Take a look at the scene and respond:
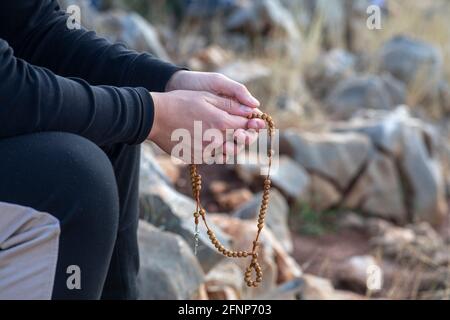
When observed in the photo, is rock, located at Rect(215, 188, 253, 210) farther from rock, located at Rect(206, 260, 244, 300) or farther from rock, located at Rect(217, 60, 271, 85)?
rock, located at Rect(217, 60, 271, 85)

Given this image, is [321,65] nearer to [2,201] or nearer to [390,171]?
[390,171]

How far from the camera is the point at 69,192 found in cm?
127

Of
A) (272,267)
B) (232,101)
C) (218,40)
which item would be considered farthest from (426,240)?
(218,40)

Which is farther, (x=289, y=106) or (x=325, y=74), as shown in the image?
(x=325, y=74)

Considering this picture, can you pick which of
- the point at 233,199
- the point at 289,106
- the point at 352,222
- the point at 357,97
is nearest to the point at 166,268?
Answer: the point at 233,199

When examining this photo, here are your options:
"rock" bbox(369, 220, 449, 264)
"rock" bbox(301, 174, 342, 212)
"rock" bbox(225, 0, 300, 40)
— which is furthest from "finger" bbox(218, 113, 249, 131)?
"rock" bbox(225, 0, 300, 40)

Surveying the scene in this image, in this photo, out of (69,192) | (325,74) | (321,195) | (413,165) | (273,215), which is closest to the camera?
(69,192)

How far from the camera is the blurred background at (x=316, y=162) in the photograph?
241 cm

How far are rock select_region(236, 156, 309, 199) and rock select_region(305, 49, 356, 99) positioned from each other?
7.77ft

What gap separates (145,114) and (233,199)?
95.9 inches

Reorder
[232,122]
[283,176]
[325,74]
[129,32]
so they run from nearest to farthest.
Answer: [232,122]
[283,176]
[129,32]
[325,74]

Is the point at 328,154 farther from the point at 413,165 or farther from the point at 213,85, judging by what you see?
the point at 213,85

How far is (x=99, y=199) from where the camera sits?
131 centimetres

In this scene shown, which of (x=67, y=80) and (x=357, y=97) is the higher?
(x=67, y=80)
